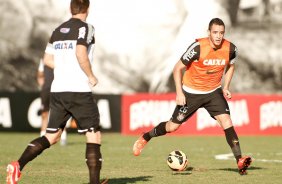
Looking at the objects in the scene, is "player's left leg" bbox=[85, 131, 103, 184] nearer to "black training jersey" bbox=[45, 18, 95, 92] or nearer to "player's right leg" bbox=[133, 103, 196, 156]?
"black training jersey" bbox=[45, 18, 95, 92]

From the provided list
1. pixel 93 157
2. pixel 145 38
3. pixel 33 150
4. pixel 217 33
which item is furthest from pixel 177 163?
pixel 145 38

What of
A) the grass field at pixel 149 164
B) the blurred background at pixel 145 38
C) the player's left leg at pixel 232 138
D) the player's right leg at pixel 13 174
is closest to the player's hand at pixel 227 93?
the player's left leg at pixel 232 138

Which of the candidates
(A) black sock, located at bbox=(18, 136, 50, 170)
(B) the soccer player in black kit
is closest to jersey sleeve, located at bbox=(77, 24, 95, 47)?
(B) the soccer player in black kit

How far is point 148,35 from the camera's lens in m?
29.2

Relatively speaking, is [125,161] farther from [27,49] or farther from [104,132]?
[27,49]

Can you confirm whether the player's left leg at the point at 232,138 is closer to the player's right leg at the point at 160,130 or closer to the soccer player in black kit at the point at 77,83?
the player's right leg at the point at 160,130

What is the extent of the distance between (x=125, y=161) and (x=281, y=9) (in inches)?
659

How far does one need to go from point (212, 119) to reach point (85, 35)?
15.2 meters

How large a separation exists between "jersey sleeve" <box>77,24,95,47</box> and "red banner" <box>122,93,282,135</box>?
49.0 feet

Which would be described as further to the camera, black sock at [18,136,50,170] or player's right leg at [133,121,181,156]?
player's right leg at [133,121,181,156]

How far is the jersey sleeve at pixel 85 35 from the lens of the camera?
891cm

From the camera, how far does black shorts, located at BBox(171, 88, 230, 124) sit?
11.8 m

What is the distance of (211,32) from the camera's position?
11422 mm

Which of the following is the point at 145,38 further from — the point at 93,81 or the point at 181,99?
the point at 93,81
